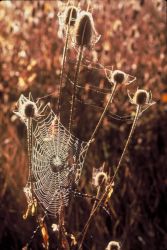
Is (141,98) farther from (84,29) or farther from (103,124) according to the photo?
(103,124)

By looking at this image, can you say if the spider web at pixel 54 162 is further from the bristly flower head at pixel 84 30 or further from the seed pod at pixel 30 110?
the bristly flower head at pixel 84 30

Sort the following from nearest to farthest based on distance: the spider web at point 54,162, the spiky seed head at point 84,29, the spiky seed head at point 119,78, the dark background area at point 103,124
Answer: the spiky seed head at point 84,29 < the spiky seed head at point 119,78 < the spider web at point 54,162 < the dark background area at point 103,124

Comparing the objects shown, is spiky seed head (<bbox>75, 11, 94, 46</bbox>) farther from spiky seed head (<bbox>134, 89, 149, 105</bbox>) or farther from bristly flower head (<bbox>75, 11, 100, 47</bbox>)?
spiky seed head (<bbox>134, 89, 149, 105</bbox>)

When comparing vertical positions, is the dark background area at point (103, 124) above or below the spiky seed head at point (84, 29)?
below

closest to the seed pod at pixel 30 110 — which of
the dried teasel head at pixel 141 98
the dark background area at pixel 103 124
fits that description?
the dark background area at pixel 103 124

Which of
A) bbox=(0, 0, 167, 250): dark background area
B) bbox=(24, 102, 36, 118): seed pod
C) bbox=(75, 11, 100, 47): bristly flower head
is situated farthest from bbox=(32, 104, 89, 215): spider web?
bbox=(75, 11, 100, 47): bristly flower head

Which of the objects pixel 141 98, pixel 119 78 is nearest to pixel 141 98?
pixel 141 98
